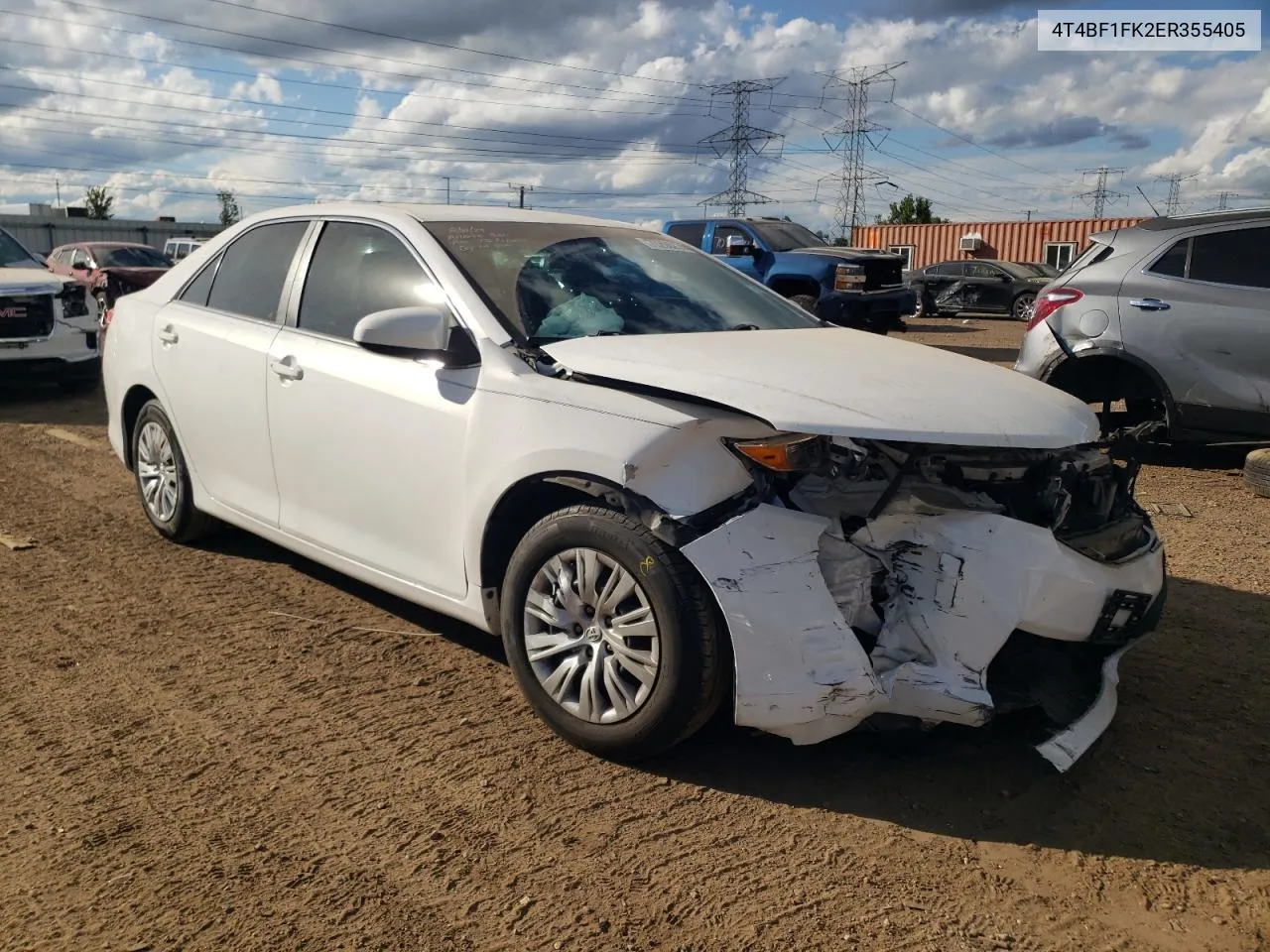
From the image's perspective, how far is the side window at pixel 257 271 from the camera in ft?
14.8

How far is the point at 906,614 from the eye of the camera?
3.02 meters

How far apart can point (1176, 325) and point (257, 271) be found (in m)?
5.86

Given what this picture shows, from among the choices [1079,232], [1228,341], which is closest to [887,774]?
[1228,341]

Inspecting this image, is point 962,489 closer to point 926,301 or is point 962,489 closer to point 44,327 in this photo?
point 44,327

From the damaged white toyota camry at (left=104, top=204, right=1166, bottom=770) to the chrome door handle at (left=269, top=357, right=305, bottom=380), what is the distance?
0.04 ft

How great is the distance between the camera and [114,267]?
19047 millimetres

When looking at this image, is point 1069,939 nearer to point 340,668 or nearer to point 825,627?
point 825,627

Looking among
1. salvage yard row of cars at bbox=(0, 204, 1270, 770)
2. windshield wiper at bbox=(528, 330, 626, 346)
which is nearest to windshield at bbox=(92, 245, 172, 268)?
salvage yard row of cars at bbox=(0, 204, 1270, 770)

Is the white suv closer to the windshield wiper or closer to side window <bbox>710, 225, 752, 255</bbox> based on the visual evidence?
side window <bbox>710, 225, 752, 255</bbox>

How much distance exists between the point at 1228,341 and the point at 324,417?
592 cm

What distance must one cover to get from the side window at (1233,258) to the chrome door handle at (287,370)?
6019 mm

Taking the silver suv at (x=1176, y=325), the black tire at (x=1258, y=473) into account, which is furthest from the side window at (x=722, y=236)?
the black tire at (x=1258, y=473)

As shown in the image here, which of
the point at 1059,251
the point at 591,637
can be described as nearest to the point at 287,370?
the point at 591,637

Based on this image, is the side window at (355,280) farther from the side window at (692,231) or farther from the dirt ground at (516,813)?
the side window at (692,231)
